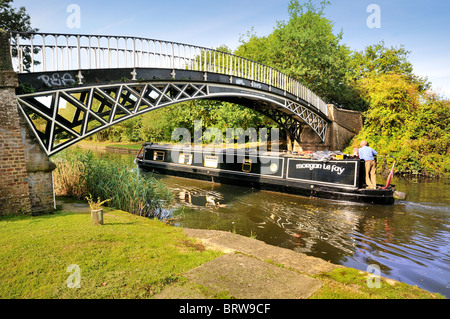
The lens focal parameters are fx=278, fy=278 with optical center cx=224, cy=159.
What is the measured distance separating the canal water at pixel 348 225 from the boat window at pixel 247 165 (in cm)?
100

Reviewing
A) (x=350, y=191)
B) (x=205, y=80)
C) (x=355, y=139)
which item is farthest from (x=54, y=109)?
(x=355, y=139)

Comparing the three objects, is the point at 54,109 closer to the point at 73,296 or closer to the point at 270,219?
the point at 73,296

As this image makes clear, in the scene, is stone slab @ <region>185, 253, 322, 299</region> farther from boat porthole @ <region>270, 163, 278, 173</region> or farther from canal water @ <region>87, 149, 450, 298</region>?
boat porthole @ <region>270, 163, 278, 173</region>

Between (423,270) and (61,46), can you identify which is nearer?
(423,270)

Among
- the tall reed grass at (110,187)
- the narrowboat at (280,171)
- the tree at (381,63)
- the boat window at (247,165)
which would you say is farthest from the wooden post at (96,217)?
the tree at (381,63)

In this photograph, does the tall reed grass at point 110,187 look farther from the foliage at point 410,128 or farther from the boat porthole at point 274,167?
the foliage at point 410,128

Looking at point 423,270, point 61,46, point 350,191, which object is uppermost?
point 61,46

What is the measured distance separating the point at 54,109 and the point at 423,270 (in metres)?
8.72

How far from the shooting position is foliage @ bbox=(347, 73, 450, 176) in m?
15.4

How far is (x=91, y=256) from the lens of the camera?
3.88m

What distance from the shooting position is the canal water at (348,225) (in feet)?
18.5

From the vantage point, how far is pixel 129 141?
39688 millimetres

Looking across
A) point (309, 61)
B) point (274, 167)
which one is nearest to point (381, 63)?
point (309, 61)
